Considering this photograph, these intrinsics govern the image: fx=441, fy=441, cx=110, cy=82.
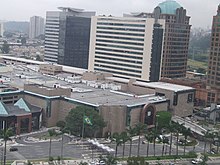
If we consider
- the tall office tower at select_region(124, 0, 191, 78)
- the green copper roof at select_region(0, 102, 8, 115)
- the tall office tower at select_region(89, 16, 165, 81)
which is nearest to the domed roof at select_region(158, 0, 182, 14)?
the tall office tower at select_region(124, 0, 191, 78)

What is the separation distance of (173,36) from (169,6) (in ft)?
33.7

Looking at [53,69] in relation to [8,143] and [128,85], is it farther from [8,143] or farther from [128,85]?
[8,143]

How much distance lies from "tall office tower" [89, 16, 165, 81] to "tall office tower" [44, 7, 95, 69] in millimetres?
34174

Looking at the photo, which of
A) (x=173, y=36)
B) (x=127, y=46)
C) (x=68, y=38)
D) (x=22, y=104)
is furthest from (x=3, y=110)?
(x=68, y=38)

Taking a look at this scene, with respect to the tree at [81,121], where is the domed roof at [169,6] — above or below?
above

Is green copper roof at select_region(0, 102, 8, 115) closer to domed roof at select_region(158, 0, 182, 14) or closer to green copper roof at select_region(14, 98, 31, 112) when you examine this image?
green copper roof at select_region(14, 98, 31, 112)

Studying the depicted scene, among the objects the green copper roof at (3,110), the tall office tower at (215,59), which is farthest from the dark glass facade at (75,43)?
the green copper roof at (3,110)

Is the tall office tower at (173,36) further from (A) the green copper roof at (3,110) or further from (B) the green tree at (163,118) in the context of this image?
(A) the green copper roof at (3,110)

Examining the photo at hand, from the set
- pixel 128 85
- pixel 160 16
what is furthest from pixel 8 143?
pixel 160 16

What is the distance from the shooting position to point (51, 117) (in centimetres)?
8362

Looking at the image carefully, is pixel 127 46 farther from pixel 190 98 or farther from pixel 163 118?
pixel 163 118

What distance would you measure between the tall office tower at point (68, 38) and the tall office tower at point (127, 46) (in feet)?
112

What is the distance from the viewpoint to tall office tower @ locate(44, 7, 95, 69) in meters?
166

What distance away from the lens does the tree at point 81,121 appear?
75.0 metres
